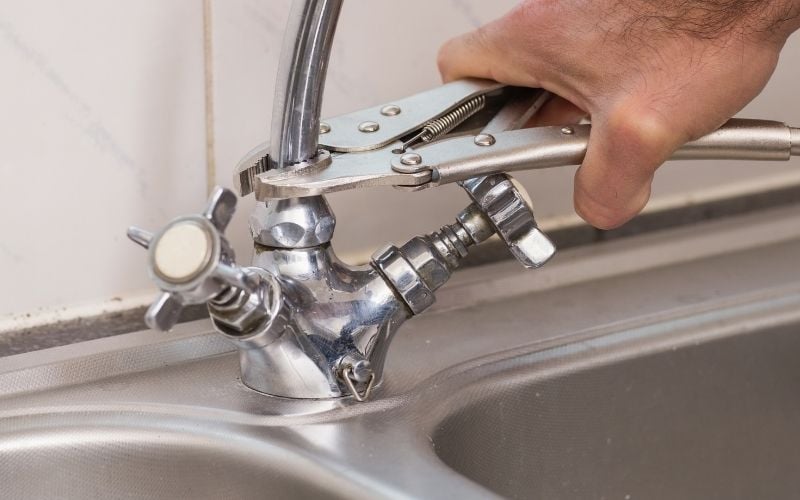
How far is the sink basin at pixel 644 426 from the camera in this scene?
540 millimetres

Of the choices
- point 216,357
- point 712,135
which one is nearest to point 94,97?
point 216,357

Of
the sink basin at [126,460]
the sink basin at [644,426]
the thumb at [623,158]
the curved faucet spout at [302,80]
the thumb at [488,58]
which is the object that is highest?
the curved faucet spout at [302,80]

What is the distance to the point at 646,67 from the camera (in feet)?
1.64

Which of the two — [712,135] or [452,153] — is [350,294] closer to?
[452,153]

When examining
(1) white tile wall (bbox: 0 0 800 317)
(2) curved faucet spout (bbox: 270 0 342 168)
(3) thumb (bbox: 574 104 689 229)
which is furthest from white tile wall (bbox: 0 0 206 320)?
(3) thumb (bbox: 574 104 689 229)

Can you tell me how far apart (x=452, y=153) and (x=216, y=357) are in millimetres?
172

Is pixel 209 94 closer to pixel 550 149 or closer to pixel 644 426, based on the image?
pixel 550 149

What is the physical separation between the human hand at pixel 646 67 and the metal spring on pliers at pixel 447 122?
39mm

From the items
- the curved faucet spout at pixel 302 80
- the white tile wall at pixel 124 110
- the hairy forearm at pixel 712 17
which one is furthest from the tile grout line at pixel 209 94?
the hairy forearm at pixel 712 17

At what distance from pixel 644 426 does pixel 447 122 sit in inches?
8.3

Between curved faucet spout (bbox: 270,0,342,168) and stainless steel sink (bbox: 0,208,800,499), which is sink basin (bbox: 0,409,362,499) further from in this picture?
curved faucet spout (bbox: 270,0,342,168)

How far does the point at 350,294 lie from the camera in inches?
19.1

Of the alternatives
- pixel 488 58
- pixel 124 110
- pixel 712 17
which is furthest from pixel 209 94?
pixel 712 17

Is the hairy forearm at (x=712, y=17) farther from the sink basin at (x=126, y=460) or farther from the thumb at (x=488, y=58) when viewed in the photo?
the sink basin at (x=126, y=460)
